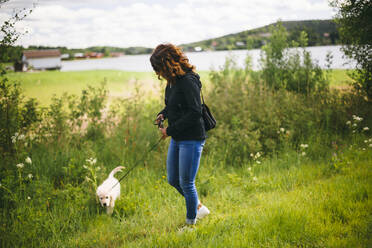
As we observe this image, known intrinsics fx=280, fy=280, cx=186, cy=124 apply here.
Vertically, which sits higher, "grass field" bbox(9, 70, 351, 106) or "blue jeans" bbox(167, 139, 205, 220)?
"grass field" bbox(9, 70, 351, 106)

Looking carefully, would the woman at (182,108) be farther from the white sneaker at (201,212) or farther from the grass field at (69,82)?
the grass field at (69,82)

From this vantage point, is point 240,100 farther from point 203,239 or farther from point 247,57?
point 203,239

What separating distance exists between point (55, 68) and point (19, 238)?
513 centimetres

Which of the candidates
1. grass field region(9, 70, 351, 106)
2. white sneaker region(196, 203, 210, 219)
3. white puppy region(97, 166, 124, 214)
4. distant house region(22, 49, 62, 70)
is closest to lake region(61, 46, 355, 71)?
distant house region(22, 49, 62, 70)

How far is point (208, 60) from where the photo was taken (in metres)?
8.55

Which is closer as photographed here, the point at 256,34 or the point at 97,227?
the point at 97,227

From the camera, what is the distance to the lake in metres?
7.60

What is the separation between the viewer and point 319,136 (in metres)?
6.02

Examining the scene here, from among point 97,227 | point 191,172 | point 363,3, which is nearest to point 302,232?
point 191,172

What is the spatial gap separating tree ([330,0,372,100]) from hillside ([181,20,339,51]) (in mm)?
822

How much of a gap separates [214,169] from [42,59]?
15.5 feet

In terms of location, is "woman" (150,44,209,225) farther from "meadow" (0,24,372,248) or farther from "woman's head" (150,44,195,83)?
"meadow" (0,24,372,248)

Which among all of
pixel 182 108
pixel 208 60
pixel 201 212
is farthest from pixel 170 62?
pixel 208 60

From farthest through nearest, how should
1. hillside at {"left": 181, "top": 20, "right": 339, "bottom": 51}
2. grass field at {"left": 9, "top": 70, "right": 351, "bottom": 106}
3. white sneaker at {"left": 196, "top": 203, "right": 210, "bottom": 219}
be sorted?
hillside at {"left": 181, "top": 20, "right": 339, "bottom": 51}
grass field at {"left": 9, "top": 70, "right": 351, "bottom": 106}
white sneaker at {"left": 196, "top": 203, "right": 210, "bottom": 219}
